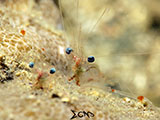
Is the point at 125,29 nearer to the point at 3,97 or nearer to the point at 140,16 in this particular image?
the point at 140,16

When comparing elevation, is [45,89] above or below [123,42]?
below

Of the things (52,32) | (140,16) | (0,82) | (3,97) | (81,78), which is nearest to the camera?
(3,97)

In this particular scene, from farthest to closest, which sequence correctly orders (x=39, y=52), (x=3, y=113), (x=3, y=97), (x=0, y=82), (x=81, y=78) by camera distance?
(x=39, y=52)
(x=81, y=78)
(x=0, y=82)
(x=3, y=97)
(x=3, y=113)

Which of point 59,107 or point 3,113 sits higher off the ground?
point 59,107

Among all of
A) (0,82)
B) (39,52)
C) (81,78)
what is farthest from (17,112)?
(39,52)

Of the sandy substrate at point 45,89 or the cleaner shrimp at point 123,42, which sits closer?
the sandy substrate at point 45,89

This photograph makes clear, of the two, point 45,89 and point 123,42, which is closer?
point 45,89

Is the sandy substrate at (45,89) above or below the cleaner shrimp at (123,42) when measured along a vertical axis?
below

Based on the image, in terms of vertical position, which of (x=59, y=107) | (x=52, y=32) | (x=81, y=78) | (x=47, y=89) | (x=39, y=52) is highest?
(x=52, y=32)

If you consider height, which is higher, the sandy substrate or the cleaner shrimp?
the cleaner shrimp

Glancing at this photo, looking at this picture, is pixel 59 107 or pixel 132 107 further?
pixel 132 107

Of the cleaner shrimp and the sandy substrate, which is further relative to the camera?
the cleaner shrimp
